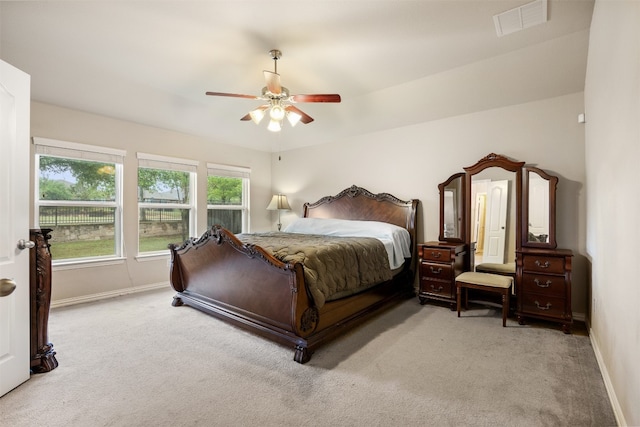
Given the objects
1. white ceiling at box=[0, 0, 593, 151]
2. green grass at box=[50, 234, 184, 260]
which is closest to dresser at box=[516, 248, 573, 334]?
white ceiling at box=[0, 0, 593, 151]

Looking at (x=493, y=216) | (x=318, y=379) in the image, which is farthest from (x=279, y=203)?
(x=318, y=379)

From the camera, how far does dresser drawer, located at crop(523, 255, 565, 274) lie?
9.62ft

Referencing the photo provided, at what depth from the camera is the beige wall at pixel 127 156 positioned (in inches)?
142

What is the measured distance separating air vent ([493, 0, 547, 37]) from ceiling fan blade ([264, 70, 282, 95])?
Answer: 191cm

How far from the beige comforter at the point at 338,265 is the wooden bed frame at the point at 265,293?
0.29 feet

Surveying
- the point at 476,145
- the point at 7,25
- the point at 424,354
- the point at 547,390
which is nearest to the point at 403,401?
the point at 424,354

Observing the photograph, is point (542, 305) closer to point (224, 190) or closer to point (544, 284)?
point (544, 284)

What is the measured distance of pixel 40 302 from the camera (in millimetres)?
2180

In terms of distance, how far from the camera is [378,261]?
3.34 m

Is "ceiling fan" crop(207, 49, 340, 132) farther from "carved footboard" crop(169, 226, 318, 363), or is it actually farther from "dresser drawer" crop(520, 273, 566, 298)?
"dresser drawer" crop(520, 273, 566, 298)

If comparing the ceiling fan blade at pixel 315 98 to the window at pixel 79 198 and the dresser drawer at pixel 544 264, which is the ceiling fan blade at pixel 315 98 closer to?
the dresser drawer at pixel 544 264

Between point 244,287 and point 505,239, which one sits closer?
point 244,287

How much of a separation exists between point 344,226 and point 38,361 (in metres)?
3.35

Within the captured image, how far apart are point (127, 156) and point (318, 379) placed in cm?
399
